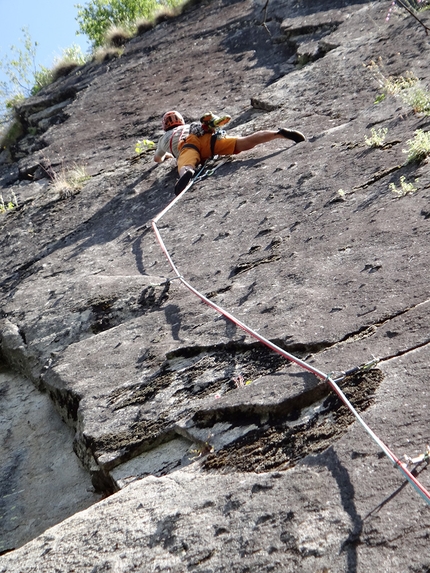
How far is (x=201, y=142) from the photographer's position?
18.9 ft

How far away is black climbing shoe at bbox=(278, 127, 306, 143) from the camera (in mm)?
5188

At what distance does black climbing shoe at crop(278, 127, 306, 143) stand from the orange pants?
478 millimetres

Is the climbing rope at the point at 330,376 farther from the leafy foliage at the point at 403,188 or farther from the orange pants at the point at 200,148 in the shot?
the orange pants at the point at 200,148

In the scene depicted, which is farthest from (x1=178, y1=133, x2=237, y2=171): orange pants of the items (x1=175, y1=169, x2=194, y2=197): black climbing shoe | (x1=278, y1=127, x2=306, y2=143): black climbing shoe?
(x1=278, y1=127, x2=306, y2=143): black climbing shoe

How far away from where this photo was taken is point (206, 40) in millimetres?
8531

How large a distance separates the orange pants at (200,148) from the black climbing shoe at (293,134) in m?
0.48

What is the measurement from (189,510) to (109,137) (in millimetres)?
5644

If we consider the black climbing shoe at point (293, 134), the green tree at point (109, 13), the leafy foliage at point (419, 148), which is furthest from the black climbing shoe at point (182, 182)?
the green tree at point (109, 13)

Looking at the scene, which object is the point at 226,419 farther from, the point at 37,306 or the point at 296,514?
the point at 37,306

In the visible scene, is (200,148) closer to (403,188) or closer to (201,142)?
(201,142)

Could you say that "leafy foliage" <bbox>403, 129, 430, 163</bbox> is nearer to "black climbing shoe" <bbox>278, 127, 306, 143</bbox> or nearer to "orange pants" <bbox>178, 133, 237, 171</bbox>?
"black climbing shoe" <bbox>278, 127, 306, 143</bbox>

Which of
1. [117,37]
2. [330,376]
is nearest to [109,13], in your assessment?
[117,37]

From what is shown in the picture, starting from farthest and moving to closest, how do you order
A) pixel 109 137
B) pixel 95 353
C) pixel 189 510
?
pixel 109 137
pixel 95 353
pixel 189 510

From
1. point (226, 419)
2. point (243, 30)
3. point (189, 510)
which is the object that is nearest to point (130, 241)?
point (226, 419)
